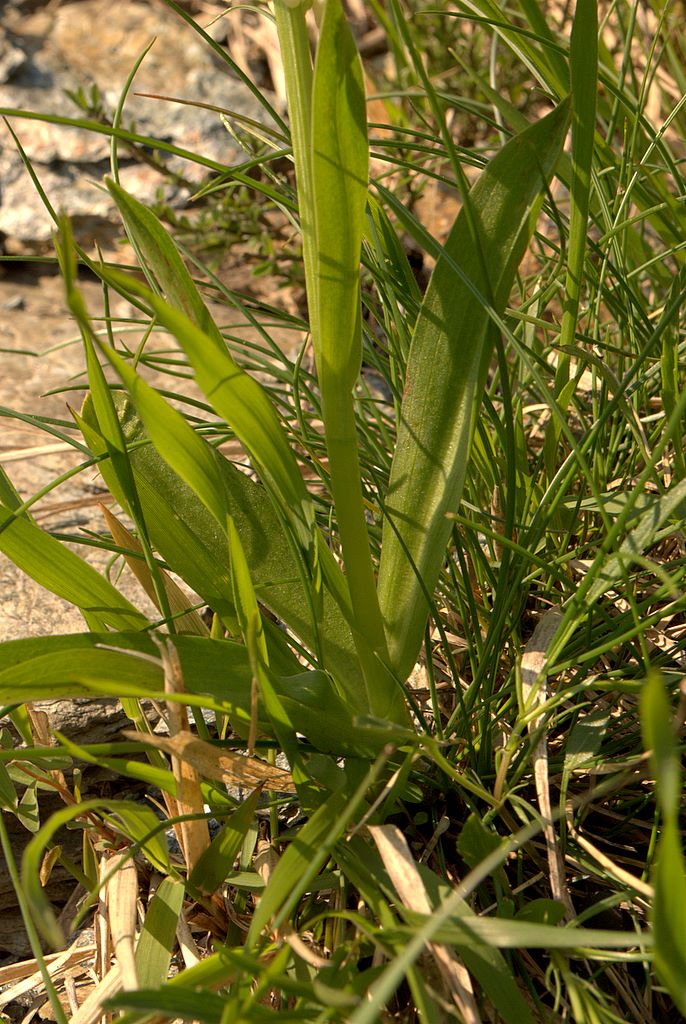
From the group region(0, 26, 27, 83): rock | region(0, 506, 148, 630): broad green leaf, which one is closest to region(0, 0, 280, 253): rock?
region(0, 26, 27, 83): rock

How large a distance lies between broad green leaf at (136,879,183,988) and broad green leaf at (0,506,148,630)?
23 centimetres

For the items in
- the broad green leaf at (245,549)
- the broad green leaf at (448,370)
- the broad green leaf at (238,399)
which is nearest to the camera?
the broad green leaf at (238,399)

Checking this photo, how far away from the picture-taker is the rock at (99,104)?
2.25 metres

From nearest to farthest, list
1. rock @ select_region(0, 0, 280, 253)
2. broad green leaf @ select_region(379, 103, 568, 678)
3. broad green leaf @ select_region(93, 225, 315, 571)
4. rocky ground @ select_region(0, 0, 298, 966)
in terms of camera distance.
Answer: broad green leaf @ select_region(93, 225, 315, 571), broad green leaf @ select_region(379, 103, 568, 678), rocky ground @ select_region(0, 0, 298, 966), rock @ select_region(0, 0, 280, 253)

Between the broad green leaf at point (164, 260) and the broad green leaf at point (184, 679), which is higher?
the broad green leaf at point (164, 260)

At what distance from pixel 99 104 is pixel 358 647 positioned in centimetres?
186

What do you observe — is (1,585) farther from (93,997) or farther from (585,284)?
(585,284)

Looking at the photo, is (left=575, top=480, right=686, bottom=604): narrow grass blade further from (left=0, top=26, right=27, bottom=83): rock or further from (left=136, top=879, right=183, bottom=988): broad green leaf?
(left=0, top=26, right=27, bottom=83): rock

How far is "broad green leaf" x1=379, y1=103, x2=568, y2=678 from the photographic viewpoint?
2.33 feet

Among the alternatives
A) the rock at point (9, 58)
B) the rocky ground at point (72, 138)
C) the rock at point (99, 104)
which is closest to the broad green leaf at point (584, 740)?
the rocky ground at point (72, 138)

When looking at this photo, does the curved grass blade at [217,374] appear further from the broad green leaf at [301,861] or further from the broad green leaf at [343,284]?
the broad green leaf at [301,861]

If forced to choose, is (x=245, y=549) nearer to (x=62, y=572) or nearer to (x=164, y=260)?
(x=62, y=572)

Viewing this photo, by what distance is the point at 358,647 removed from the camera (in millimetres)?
776

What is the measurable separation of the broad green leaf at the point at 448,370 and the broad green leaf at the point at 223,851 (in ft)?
0.58
